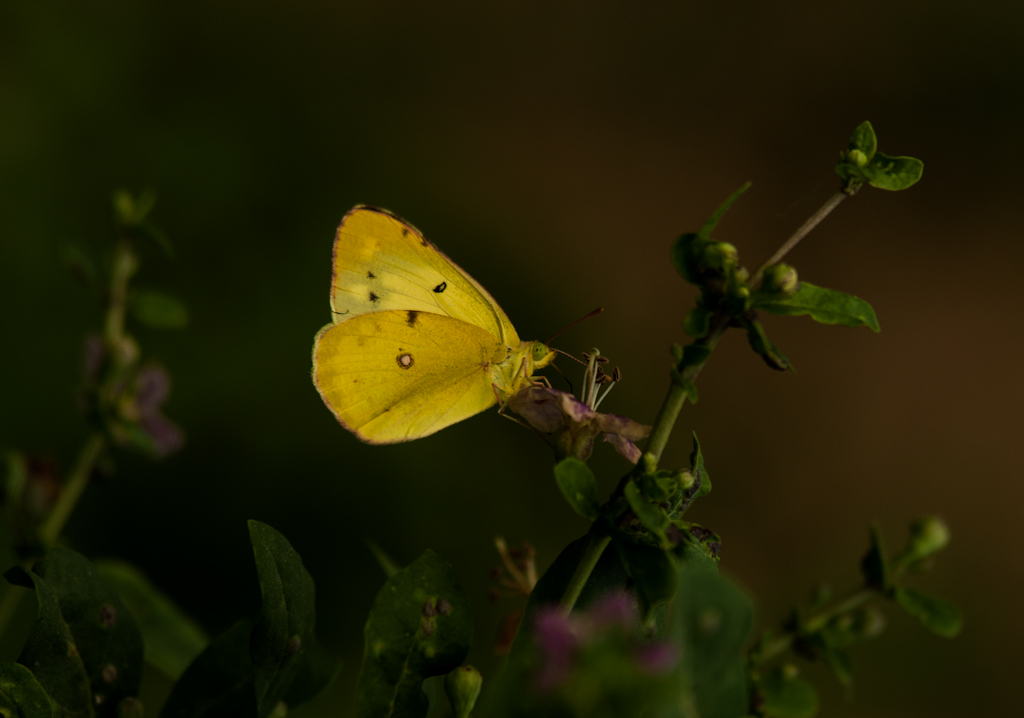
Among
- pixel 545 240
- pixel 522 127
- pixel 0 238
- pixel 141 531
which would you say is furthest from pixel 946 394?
pixel 0 238

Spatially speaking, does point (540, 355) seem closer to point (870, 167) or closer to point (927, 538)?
point (870, 167)

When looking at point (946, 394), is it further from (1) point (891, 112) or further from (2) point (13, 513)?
(2) point (13, 513)

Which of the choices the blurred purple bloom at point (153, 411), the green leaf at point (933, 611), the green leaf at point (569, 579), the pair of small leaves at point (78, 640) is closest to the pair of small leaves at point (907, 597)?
the green leaf at point (933, 611)

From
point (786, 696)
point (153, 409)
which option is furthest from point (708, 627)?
point (153, 409)

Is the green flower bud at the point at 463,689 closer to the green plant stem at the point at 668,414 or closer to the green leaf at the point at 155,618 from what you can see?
the green plant stem at the point at 668,414

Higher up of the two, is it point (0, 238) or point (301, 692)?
point (301, 692)

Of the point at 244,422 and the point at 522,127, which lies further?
the point at 522,127
